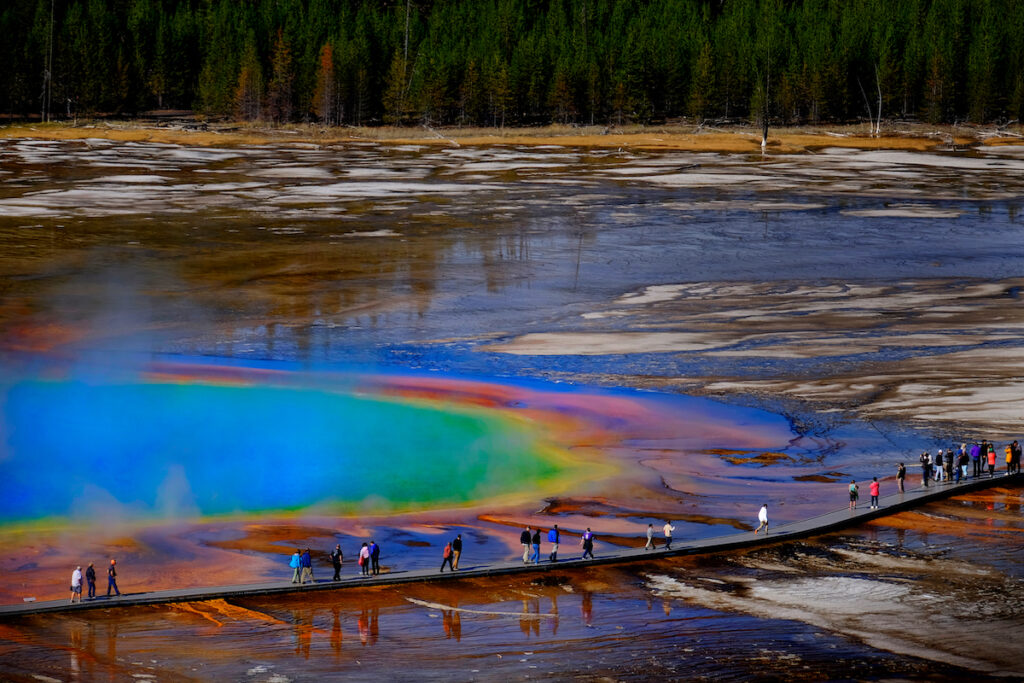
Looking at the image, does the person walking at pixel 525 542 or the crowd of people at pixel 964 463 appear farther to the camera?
the crowd of people at pixel 964 463

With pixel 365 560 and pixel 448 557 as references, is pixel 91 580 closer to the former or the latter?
→ pixel 365 560

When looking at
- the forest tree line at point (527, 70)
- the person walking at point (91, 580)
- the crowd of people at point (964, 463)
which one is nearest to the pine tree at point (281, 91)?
the forest tree line at point (527, 70)

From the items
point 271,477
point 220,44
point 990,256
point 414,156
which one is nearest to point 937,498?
point 271,477

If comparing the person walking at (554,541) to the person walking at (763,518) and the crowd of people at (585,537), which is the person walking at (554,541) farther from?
the person walking at (763,518)

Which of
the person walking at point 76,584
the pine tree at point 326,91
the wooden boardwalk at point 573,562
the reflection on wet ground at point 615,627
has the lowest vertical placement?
the reflection on wet ground at point 615,627

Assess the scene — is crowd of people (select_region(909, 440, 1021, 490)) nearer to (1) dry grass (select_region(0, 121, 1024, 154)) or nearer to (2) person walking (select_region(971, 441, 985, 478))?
(2) person walking (select_region(971, 441, 985, 478))

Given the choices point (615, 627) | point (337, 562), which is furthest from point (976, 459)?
point (337, 562)

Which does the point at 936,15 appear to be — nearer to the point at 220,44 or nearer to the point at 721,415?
the point at 220,44
